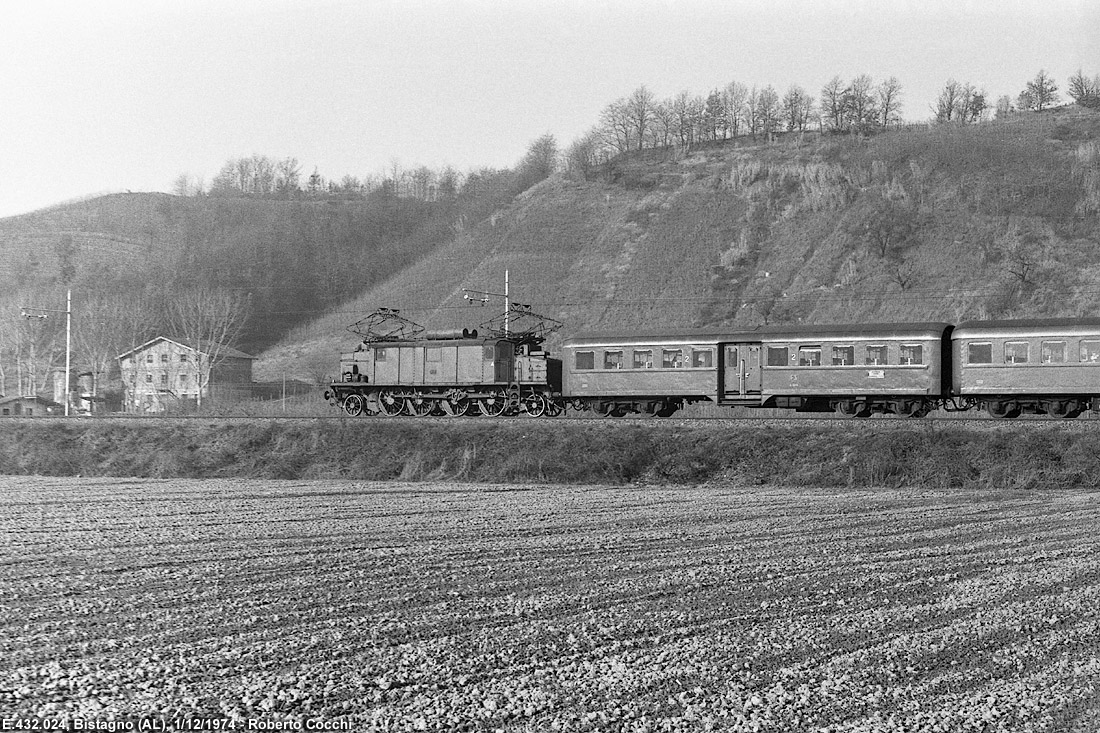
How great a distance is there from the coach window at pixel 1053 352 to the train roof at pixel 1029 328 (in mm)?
275

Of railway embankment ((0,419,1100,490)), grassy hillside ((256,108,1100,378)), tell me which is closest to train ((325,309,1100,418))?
railway embankment ((0,419,1100,490))

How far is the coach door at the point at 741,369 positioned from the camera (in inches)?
1396

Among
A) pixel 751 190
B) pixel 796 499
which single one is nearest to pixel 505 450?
pixel 796 499

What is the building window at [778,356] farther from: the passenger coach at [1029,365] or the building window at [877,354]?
the passenger coach at [1029,365]

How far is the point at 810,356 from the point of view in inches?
1362

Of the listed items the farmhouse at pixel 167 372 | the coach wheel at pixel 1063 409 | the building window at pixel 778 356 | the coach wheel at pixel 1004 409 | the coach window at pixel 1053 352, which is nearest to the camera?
the coach window at pixel 1053 352

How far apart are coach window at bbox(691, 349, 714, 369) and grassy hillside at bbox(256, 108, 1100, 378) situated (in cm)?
3702

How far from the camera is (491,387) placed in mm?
40531

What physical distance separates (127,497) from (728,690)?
19513 mm

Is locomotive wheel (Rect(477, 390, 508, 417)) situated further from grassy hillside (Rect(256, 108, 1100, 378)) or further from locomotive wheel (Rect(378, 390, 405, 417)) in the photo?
grassy hillside (Rect(256, 108, 1100, 378))

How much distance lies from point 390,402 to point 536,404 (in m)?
5.82

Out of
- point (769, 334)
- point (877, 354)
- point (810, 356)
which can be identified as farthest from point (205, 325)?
point (877, 354)

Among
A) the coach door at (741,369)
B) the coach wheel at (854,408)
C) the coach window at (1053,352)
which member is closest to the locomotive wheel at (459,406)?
the coach door at (741,369)

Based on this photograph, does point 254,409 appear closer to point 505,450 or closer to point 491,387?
point 491,387
